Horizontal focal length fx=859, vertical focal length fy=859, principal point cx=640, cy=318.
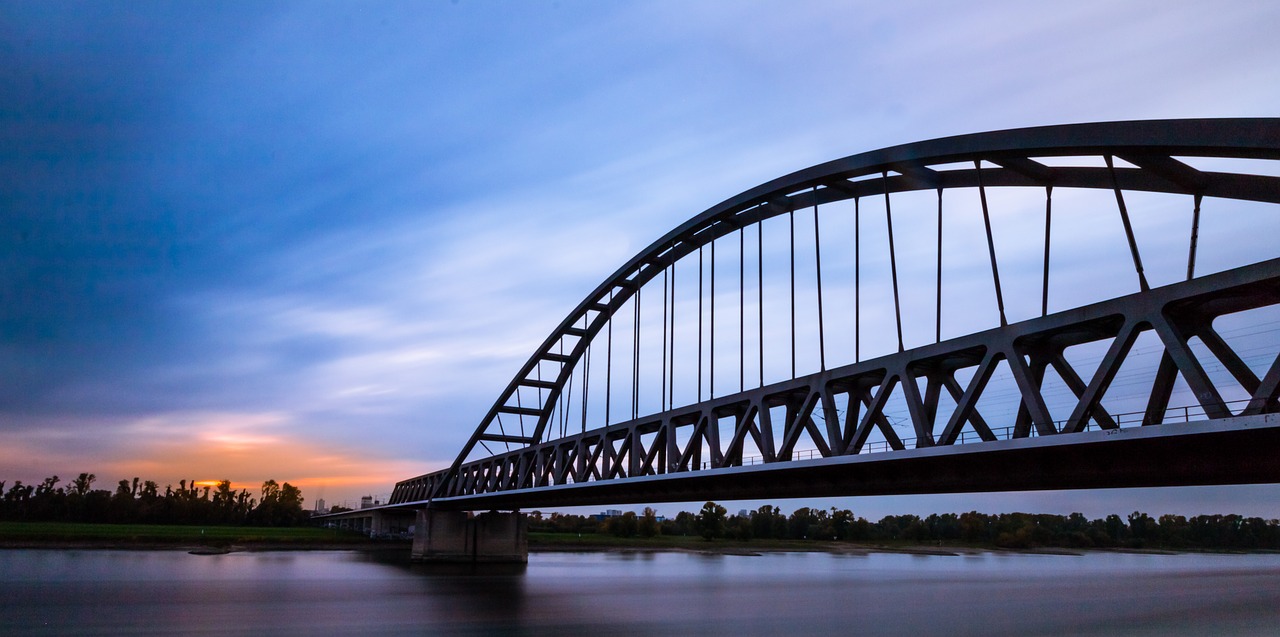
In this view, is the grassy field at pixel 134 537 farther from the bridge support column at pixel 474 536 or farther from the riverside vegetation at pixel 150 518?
the bridge support column at pixel 474 536

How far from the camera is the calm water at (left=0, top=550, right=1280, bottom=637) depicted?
2819cm

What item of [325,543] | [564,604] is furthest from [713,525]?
[564,604]

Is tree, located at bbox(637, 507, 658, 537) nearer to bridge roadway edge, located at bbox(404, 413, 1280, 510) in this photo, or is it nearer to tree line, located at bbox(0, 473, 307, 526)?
tree line, located at bbox(0, 473, 307, 526)

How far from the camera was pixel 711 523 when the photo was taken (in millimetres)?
148000

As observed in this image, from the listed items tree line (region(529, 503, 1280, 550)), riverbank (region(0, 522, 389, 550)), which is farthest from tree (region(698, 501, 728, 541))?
riverbank (region(0, 522, 389, 550))

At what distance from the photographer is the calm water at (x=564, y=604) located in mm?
28188

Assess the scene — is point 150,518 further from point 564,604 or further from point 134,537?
Answer: point 564,604

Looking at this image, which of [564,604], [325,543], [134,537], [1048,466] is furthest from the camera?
[325,543]

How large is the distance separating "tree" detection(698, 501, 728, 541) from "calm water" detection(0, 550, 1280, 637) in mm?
89628

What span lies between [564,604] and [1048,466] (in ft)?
73.9

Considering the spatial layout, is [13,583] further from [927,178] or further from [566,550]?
[566,550]

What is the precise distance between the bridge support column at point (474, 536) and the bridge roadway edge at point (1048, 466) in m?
41.8

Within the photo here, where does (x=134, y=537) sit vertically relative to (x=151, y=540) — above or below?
above

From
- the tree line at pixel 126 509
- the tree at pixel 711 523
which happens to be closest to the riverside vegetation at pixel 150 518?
the tree line at pixel 126 509
